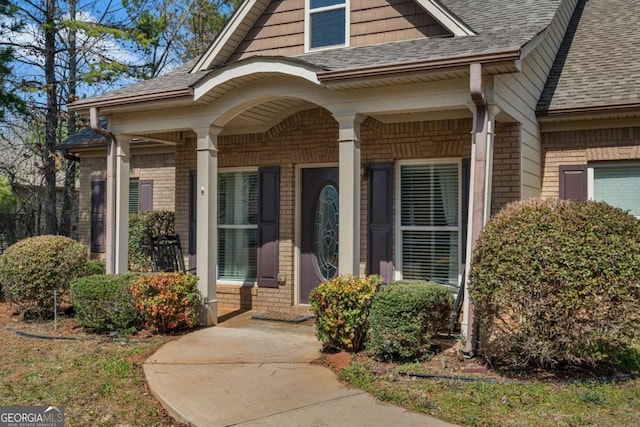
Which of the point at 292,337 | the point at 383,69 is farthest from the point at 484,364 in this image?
the point at 383,69

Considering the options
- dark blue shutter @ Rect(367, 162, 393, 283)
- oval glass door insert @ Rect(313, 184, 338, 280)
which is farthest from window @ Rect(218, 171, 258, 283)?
dark blue shutter @ Rect(367, 162, 393, 283)

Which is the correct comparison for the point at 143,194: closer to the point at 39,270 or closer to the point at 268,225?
the point at 39,270

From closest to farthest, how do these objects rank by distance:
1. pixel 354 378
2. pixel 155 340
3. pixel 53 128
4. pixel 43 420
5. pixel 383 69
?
pixel 43 420, pixel 354 378, pixel 383 69, pixel 155 340, pixel 53 128

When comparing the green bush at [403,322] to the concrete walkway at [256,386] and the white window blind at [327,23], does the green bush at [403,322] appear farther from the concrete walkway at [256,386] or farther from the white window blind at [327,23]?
the white window blind at [327,23]

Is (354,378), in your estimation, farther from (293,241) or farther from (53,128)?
(53,128)

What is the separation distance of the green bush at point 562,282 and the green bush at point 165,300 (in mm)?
3845

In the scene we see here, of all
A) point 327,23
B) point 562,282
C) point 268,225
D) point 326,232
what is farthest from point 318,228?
point 562,282

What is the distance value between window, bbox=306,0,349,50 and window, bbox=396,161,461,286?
7.17 ft

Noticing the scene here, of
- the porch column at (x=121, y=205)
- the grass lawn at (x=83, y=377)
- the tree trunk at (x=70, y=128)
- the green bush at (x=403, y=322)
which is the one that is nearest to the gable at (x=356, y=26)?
the porch column at (x=121, y=205)

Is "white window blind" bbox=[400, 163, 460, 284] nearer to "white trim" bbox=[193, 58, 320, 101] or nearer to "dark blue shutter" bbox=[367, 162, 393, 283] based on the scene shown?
"dark blue shutter" bbox=[367, 162, 393, 283]

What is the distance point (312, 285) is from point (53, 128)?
30.6 feet

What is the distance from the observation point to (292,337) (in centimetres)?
732

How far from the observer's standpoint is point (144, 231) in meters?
11.5

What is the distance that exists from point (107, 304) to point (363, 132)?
14.1 feet
